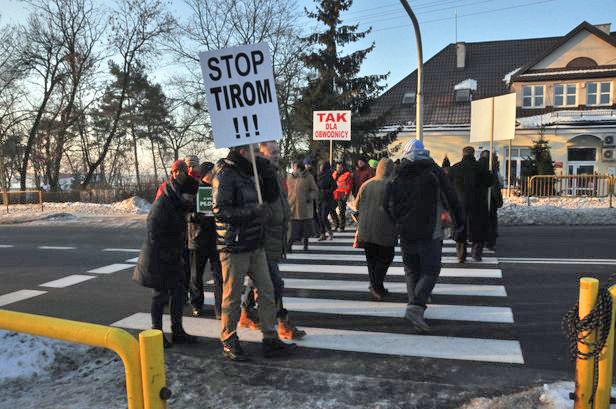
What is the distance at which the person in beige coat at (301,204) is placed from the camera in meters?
9.05

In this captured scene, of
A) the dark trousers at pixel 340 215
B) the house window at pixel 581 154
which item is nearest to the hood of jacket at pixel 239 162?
the dark trousers at pixel 340 215

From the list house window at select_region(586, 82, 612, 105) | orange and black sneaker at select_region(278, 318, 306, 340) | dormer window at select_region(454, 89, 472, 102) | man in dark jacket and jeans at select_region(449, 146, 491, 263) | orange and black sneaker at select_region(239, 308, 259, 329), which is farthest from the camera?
dormer window at select_region(454, 89, 472, 102)

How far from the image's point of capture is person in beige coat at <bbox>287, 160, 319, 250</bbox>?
905 cm

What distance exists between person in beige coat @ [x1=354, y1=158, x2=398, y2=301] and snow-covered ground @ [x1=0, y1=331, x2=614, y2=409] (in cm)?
242

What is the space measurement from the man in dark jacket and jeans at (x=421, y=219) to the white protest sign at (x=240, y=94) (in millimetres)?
1575

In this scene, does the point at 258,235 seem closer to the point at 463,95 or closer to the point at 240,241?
the point at 240,241

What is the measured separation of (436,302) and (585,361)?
10.6 ft

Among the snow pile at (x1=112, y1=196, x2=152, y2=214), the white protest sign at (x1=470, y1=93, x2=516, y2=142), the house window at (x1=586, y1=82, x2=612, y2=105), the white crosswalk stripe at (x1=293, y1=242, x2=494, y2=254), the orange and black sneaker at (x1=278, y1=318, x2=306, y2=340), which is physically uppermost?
the house window at (x1=586, y1=82, x2=612, y2=105)

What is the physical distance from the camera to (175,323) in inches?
189

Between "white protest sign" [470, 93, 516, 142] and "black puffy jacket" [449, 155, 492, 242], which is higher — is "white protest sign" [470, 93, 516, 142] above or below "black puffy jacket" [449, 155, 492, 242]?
above

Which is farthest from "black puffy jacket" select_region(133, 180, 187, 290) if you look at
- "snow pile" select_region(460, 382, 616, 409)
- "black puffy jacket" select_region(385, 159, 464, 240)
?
"snow pile" select_region(460, 382, 616, 409)

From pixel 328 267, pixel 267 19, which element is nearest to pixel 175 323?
pixel 328 267

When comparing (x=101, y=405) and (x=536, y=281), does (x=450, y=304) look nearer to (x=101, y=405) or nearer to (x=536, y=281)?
(x=536, y=281)

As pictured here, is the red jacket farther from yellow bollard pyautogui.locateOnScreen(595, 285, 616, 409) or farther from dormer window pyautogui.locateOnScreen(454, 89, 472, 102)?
dormer window pyautogui.locateOnScreen(454, 89, 472, 102)
